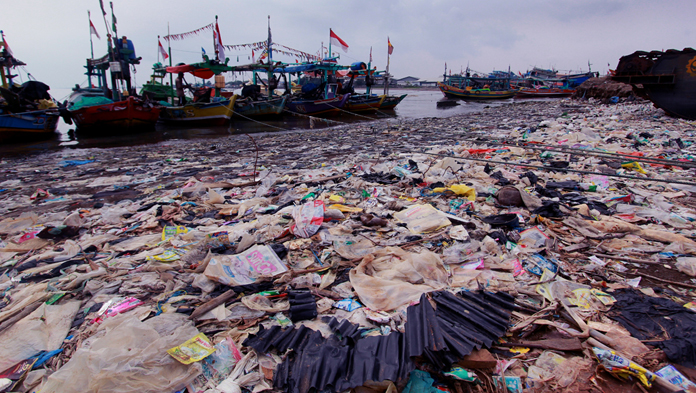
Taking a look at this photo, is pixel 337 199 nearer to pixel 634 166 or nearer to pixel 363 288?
pixel 363 288

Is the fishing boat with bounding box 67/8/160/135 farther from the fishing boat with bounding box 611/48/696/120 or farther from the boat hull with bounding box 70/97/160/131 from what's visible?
the fishing boat with bounding box 611/48/696/120

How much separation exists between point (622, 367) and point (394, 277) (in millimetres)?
1315

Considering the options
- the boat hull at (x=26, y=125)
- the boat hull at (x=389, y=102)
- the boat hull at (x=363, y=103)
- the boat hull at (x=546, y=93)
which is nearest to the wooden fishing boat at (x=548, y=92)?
the boat hull at (x=546, y=93)

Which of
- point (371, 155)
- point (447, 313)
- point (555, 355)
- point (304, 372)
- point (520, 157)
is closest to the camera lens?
point (304, 372)

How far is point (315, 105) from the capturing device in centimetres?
2106

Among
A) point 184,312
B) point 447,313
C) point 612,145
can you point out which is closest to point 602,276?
point 447,313

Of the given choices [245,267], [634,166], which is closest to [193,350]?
[245,267]

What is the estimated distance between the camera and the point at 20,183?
6.53 meters

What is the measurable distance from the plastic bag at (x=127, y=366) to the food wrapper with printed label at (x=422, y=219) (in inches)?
88.5

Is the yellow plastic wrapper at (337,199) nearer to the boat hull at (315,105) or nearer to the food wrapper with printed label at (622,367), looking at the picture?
the food wrapper with printed label at (622,367)

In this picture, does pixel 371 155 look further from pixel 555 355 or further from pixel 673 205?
pixel 555 355

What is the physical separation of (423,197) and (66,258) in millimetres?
3885

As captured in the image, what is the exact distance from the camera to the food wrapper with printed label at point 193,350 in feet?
5.38

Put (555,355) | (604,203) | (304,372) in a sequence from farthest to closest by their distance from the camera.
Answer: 1. (604,203)
2. (555,355)
3. (304,372)
